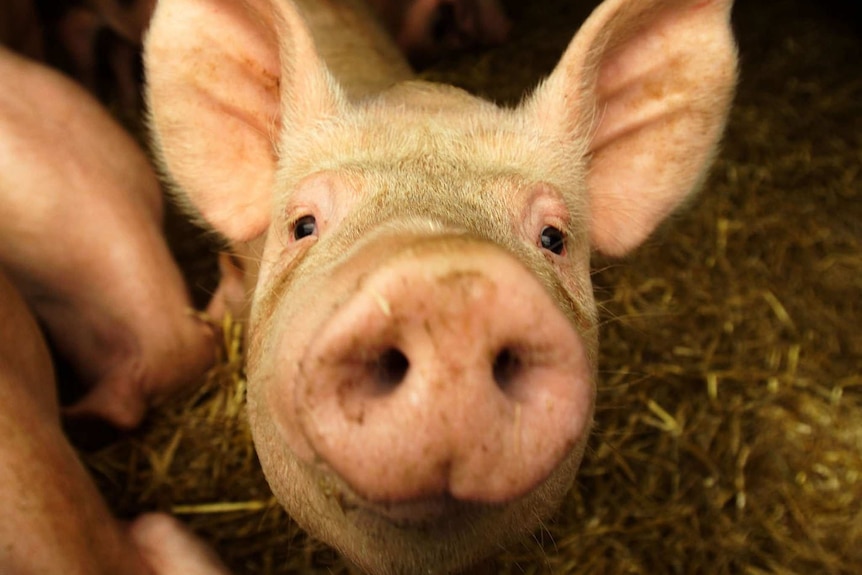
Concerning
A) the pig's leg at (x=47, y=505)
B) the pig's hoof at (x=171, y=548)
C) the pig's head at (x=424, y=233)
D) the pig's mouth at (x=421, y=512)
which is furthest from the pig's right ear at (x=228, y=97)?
the pig's mouth at (x=421, y=512)

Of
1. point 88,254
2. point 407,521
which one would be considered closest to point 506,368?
point 407,521

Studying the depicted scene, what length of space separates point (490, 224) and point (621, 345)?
5.59ft

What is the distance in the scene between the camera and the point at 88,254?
2.49 metres

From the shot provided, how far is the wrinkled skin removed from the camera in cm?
212

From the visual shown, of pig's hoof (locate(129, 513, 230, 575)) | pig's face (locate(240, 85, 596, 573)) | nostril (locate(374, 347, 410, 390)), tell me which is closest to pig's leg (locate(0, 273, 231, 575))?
pig's hoof (locate(129, 513, 230, 575))

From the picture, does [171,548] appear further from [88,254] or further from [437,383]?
[437,383]

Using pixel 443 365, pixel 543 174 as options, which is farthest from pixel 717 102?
pixel 443 365

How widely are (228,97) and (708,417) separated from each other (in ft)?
6.98

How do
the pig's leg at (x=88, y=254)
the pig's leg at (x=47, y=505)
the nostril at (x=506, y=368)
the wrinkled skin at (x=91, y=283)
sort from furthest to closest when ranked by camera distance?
the pig's leg at (x=88, y=254)
the wrinkled skin at (x=91, y=283)
the pig's leg at (x=47, y=505)
the nostril at (x=506, y=368)

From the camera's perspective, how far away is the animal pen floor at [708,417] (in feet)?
8.23

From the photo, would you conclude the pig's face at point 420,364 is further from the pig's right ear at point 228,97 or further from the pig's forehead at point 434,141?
the pig's right ear at point 228,97

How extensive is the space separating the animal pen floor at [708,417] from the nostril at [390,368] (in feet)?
3.16

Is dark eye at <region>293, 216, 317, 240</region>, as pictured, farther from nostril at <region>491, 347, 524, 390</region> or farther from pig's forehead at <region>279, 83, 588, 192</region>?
nostril at <region>491, 347, 524, 390</region>

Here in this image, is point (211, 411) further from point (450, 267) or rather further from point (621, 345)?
point (450, 267)
